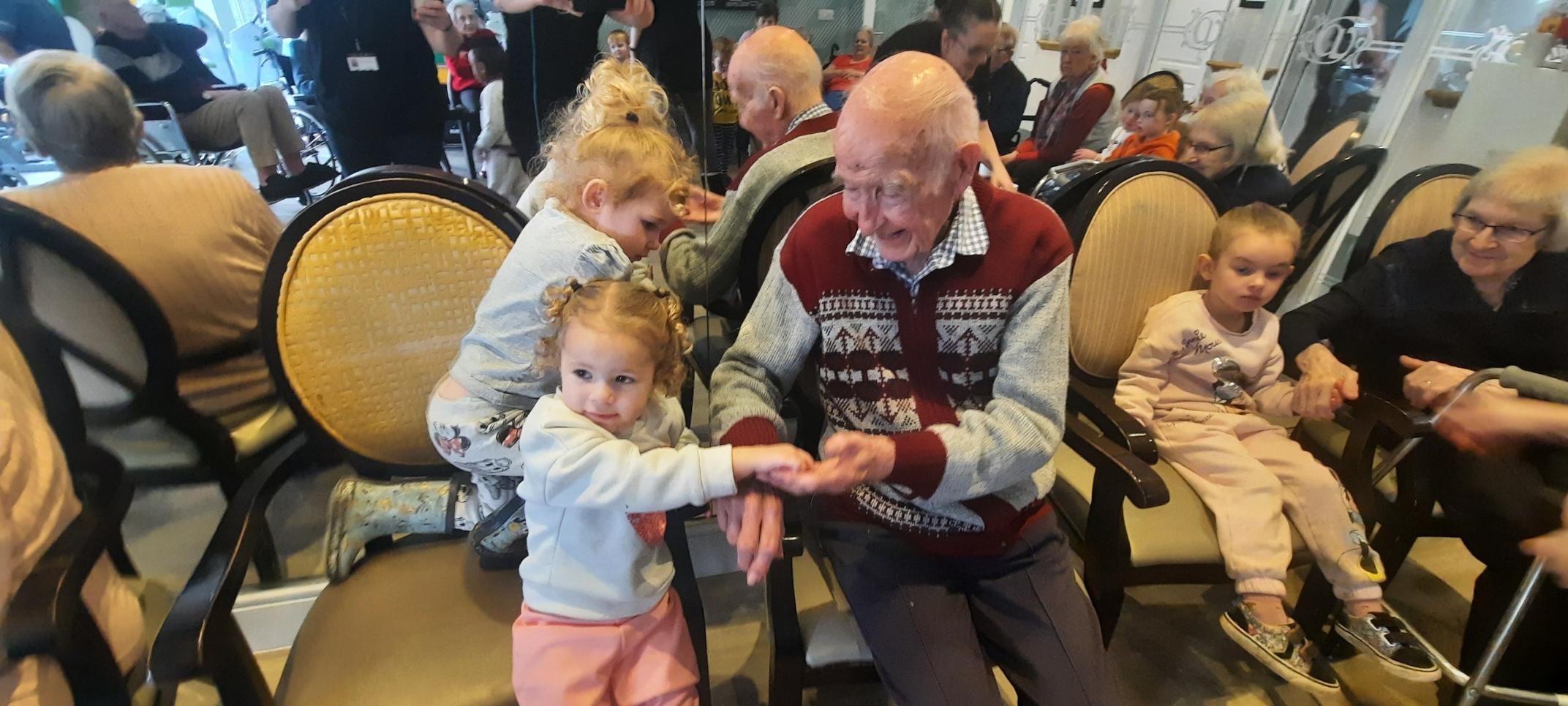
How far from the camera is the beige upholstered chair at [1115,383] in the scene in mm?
1318

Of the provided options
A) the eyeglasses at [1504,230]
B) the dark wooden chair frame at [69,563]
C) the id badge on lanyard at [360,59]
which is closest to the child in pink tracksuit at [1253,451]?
the eyeglasses at [1504,230]

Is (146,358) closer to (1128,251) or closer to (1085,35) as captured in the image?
(1128,251)

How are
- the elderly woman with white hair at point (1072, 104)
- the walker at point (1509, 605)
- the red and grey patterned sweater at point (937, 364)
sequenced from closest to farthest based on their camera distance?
the red and grey patterned sweater at point (937, 364), the walker at point (1509, 605), the elderly woman with white hair at point (1072, 104)

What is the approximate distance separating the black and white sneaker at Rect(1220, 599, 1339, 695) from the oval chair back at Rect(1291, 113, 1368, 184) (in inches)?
58.4

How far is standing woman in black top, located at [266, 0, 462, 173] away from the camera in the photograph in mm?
1779

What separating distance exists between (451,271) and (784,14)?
103cm

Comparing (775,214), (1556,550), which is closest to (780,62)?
(775,214)

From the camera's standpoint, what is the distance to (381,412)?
4.20 feet

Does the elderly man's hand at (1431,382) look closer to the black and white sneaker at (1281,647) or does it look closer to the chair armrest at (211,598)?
the black and white sneaker at (1281,647)

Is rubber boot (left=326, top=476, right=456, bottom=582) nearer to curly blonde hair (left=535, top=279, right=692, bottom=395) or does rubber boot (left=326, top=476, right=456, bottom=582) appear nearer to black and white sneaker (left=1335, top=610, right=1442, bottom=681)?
curly blonde hair (left=535, top=279, right=692, bottom=395)

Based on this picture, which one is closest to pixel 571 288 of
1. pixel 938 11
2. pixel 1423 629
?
pixel 938 11

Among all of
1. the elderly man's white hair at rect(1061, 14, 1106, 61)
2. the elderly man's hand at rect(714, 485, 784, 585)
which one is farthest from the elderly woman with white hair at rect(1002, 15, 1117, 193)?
the elderly man's hand at rect(714, 485, 784, 585)

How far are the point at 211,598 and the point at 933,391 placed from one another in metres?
1.08

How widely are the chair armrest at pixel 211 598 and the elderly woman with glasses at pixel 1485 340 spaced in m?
1.95
